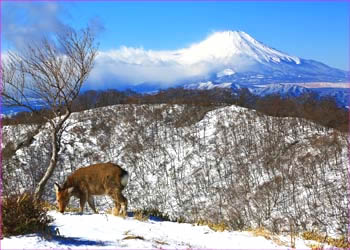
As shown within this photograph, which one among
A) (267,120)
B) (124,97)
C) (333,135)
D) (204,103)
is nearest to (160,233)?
(333,135)

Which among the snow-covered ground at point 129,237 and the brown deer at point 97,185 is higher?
the brown deer at point 97,185

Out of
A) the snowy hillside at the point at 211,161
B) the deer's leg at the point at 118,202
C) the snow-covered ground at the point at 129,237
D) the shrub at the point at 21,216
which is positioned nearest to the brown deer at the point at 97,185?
the deer's leg at the point at 118,202

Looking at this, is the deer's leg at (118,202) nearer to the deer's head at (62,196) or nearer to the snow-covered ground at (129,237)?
the snow-covered ground at (129,237)

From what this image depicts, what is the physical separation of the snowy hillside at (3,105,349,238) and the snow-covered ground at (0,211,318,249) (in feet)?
41.9

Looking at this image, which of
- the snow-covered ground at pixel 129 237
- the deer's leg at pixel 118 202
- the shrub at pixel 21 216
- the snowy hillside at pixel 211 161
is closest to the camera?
the snow-covered ground at pixel 129 237

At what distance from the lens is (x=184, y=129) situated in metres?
37.5

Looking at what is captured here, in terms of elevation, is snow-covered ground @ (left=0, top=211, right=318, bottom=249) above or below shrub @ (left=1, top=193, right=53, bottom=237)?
below

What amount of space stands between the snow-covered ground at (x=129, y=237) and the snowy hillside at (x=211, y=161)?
12.8m

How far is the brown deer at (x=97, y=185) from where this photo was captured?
32.6 ft

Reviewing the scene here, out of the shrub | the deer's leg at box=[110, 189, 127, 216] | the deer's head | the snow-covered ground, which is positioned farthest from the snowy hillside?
the shrub

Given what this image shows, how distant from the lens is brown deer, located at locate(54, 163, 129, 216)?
9.92 meters

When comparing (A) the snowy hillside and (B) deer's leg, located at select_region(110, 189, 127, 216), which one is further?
(A) the snowy hillside

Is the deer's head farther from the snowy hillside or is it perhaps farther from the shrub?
the snowy hillside

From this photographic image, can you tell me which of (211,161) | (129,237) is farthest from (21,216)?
(211,161)
